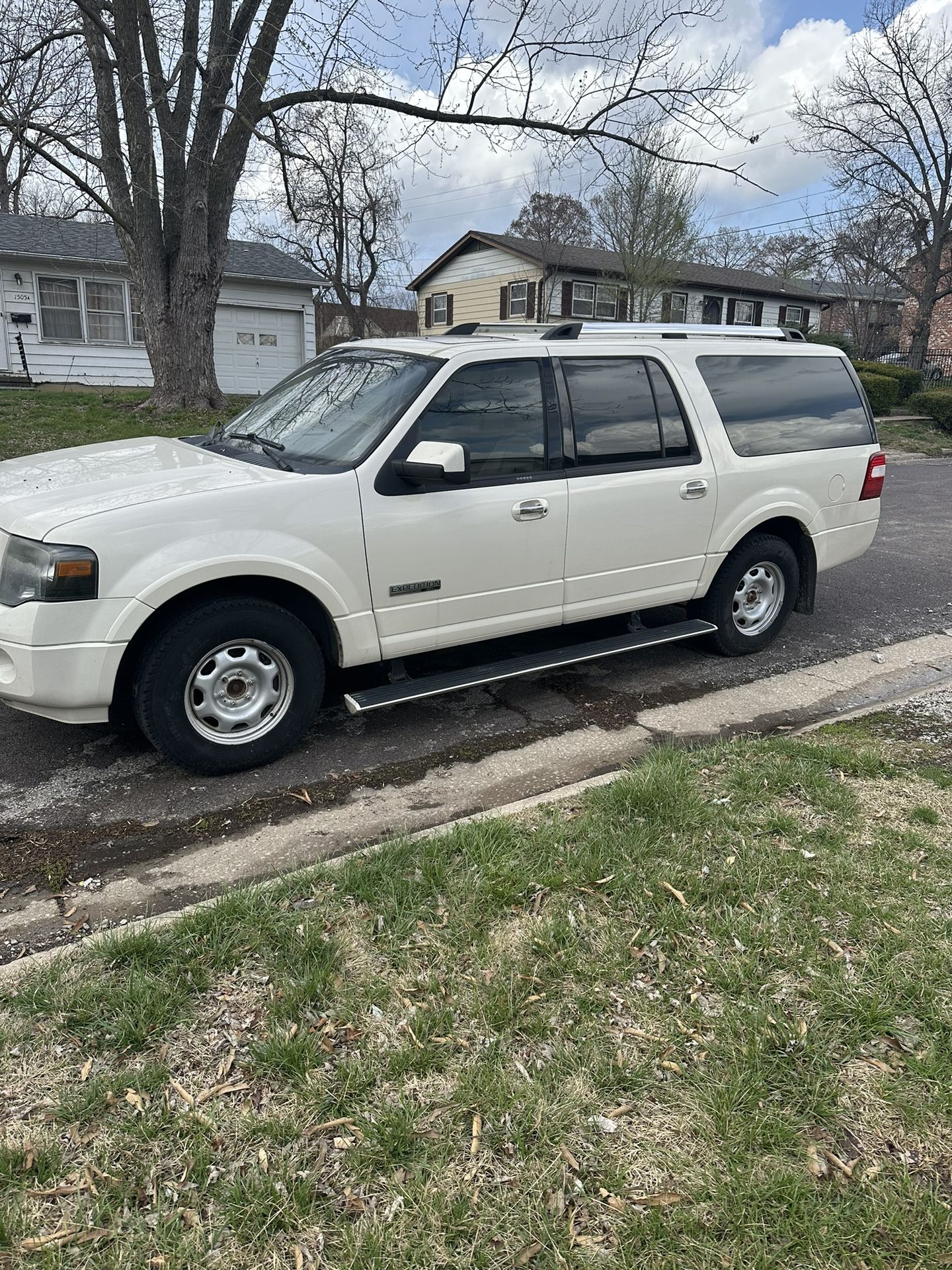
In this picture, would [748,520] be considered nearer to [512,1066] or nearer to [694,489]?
[694,489]

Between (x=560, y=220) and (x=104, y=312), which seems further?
(x=560, y=220)

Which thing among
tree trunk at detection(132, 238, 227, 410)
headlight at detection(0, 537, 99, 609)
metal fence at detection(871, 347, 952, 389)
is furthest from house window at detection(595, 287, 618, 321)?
headlight at detection(0, 537, 99, 609)

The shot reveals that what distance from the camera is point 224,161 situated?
12914 millimetres

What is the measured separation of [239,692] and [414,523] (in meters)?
1.12

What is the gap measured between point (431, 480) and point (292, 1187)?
285 centimetres

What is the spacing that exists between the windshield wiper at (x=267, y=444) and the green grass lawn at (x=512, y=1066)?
1.96 m

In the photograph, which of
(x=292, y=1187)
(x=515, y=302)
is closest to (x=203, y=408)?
(x=292, y=1187)

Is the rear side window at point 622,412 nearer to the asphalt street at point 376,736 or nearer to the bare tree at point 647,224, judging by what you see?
the asphalt street at point 376,736

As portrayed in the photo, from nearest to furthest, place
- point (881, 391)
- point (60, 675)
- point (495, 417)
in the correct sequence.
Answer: point (60, 675) < point (495, 417) < point (881, 391)

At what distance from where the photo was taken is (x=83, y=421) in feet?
45.5

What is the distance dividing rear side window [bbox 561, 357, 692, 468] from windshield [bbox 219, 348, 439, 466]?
89 cm

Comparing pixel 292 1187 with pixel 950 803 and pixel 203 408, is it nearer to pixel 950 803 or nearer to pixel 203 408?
pixel 950 803

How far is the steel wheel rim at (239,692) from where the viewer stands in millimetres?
3865

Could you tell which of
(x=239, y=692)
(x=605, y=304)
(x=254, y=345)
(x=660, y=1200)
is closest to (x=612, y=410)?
(x=239, y=692)
